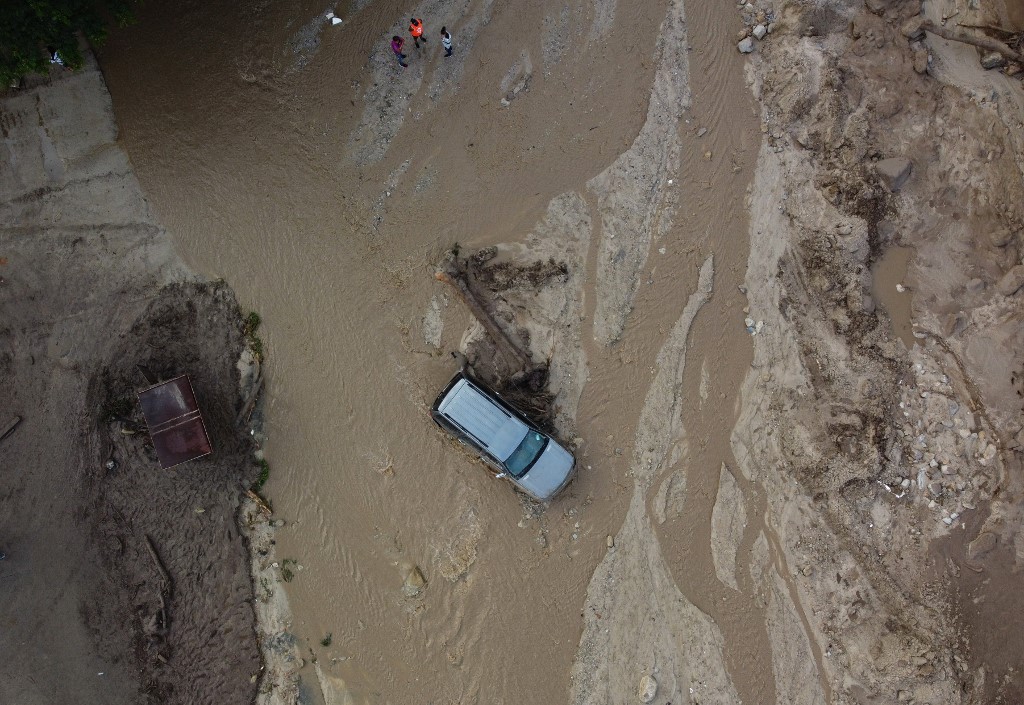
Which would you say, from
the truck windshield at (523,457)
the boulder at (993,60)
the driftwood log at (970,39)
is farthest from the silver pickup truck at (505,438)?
the boulder at (993,60)

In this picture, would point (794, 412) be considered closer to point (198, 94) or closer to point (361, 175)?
point (361, 175)

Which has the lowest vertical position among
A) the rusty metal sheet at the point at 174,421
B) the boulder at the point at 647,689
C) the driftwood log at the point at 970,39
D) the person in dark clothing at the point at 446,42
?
the boulder at the point at 647,689

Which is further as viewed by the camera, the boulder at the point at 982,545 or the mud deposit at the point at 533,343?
the mud deposit at the point at 533,343

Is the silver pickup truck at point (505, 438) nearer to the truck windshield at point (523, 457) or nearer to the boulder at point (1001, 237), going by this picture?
the truck windshield at point (523, 457)

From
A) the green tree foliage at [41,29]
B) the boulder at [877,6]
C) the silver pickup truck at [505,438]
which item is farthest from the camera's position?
the boulder at [877,6]

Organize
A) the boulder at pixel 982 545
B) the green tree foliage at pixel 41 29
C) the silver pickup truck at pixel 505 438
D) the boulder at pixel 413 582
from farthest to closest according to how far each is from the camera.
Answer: the boulder at pixel 413 582, the boulder at pixel 982 545, the silver pickup truck at pixel 505 438, the green tree foliage at pixel 41 29

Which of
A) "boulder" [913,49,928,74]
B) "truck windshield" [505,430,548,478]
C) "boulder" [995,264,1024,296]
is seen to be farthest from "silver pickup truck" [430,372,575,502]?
"boulder" [913,49,928,74]

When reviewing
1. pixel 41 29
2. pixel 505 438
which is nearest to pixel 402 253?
pixel 505 438
